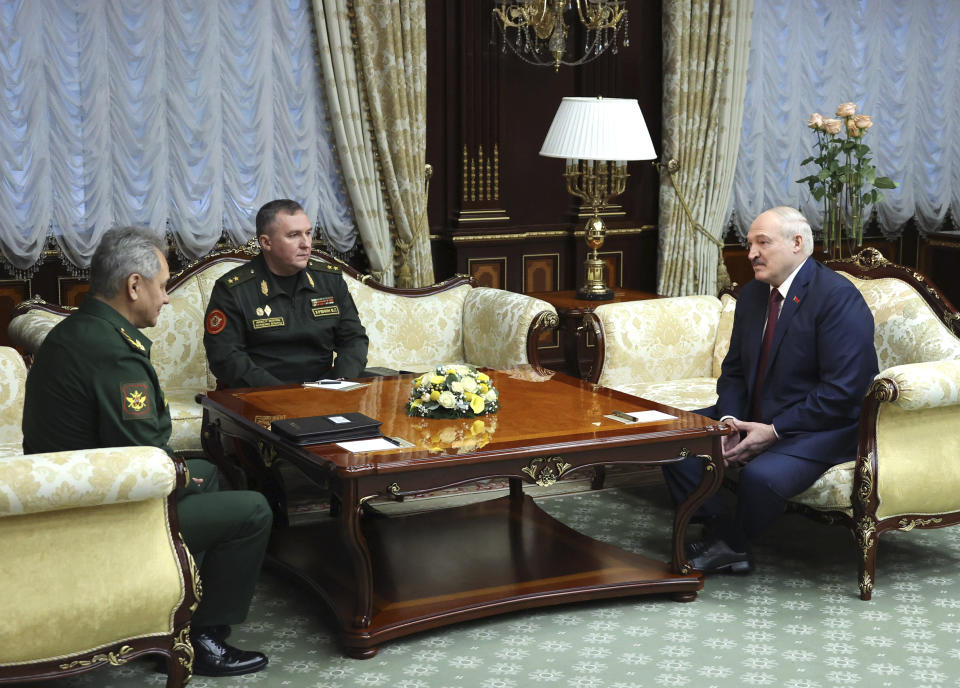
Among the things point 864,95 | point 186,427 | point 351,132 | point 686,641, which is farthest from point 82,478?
point 864,95

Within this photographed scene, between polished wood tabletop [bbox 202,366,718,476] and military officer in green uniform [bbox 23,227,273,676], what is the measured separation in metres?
0.34

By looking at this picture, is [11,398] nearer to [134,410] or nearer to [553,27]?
[134,410]

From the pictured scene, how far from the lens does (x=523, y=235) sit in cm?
680

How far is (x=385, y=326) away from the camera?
546 centimetres

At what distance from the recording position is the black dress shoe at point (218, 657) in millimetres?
3170

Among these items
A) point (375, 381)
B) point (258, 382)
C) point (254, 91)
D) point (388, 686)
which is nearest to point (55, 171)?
point (254, 91)

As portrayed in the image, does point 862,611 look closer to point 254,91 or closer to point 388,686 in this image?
point 388,686

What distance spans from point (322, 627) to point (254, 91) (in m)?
3.37

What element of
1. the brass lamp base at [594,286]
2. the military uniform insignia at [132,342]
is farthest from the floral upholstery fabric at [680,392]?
the military uniform insignia at [132,342]

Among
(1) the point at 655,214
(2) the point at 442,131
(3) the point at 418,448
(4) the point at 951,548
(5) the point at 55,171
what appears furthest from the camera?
(1) the point at 655,214

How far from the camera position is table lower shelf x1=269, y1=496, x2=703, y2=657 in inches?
136

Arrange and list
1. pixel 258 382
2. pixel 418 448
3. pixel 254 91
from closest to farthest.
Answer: pixel 418 448
pixel 258 382
pixel 254 91

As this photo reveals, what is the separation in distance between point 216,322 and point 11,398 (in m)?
0.79

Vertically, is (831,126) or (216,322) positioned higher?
(831,126)
